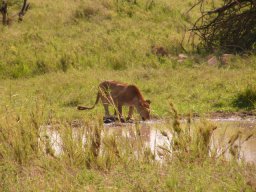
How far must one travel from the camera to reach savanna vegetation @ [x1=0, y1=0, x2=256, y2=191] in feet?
17.2

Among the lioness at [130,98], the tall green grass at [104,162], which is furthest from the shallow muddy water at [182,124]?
the lioness at [130,98]

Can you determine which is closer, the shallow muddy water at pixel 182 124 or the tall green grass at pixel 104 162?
the tall green grass at pixel 104 162

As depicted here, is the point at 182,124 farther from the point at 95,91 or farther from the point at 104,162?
the point at 95,91

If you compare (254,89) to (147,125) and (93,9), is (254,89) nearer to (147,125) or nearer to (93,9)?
(147,125)

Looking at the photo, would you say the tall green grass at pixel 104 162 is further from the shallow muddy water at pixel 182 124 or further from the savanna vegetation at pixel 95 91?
the shallow muddy water at pixel 182 124

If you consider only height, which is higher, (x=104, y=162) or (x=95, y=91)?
(x=104, y=162)

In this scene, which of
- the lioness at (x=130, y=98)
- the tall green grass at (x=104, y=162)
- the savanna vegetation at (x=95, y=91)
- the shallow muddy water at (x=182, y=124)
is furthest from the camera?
the lioness at (x=130, y=98)

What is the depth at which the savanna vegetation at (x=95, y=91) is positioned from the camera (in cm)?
523

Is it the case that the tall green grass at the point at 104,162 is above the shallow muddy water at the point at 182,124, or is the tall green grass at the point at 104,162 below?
above

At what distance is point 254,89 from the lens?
36.2ft

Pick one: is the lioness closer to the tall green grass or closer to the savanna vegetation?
the savanna vegetation

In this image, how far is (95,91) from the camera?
12.6 m

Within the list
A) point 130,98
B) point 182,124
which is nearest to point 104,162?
point 182,124

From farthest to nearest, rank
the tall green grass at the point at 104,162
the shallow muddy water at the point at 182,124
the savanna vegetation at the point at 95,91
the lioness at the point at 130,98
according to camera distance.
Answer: the lioness at the point at 130,98 → the shallow muddy water at the point at 182,124 → the savanna vegetation at the point at 95,91 → the tall green grass at the point at 104,162
